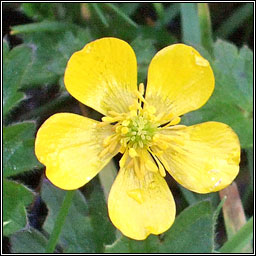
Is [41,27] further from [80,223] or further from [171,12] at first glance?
[80,223]

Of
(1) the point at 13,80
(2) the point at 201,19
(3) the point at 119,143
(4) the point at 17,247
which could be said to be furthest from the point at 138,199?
(2) the point at 201,19

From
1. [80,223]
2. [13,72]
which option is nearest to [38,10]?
[13,72]

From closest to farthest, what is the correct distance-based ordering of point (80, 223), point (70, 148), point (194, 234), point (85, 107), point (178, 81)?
point (70, 148)
point (178, 81)
point (194, 234)
point (80, 223)
point (85, 107)

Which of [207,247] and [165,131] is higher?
[165,131]

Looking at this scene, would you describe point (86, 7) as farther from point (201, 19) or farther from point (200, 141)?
point (200, 141)

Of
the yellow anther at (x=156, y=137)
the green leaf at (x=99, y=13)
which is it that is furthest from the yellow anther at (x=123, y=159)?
the green leaf at (x=99, y=13)
